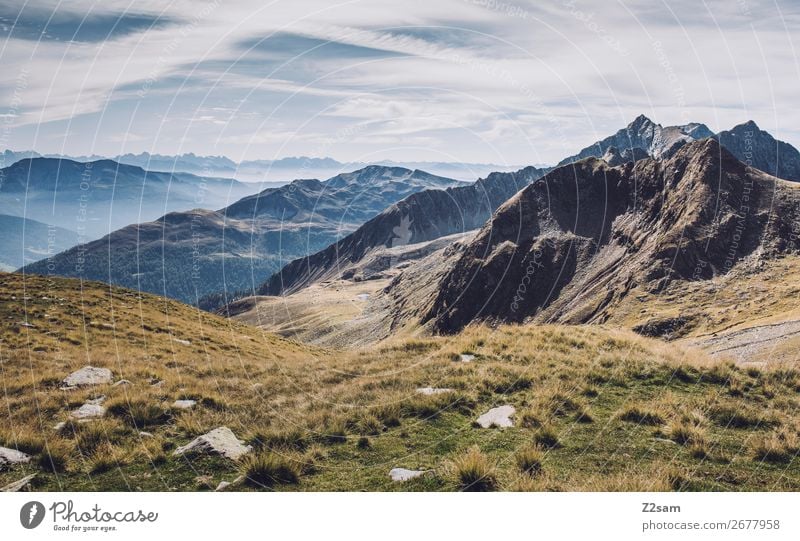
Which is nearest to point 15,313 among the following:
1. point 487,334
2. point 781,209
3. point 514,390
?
point 487,334

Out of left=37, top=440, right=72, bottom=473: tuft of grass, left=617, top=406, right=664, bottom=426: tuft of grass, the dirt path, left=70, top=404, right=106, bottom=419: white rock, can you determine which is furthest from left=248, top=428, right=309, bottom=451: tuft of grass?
the dirt path

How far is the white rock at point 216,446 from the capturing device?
10.9 m

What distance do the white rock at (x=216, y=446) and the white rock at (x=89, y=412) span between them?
4195 mm

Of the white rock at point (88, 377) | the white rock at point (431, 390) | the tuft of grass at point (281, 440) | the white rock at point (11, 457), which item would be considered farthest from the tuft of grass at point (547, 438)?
the white rock at point (88, 377)

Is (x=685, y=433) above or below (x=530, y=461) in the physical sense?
above

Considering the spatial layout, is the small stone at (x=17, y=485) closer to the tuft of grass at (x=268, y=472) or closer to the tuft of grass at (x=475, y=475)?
the tuft of grass at (x=268, y=472)

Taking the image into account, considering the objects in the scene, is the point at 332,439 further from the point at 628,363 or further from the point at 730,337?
the point at 730,337

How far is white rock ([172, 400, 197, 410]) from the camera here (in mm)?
14164

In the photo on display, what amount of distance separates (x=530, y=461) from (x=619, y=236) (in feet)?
555

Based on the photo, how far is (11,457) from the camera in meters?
10.9

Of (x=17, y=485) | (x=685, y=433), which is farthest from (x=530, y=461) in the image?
(x=17, y=485)

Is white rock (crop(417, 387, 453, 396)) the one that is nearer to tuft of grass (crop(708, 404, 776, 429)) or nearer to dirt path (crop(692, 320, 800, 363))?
tuft of grass (crop(708, 404, 776, 429))

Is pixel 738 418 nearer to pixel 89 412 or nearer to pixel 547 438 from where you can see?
pixel 547 438

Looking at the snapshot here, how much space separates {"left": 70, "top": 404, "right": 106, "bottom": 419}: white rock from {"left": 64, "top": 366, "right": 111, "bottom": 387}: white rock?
3.29 m
